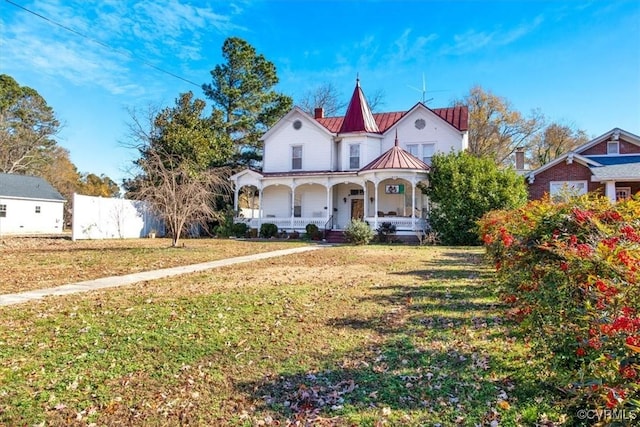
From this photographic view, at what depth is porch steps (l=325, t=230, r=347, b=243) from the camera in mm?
23439

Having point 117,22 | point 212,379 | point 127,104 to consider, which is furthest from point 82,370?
point 127,104

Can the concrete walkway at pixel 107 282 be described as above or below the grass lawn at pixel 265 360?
above

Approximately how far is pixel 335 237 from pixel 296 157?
7.01 m

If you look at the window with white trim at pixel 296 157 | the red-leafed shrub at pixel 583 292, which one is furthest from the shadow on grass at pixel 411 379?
the window with white trim at pixel 296 157

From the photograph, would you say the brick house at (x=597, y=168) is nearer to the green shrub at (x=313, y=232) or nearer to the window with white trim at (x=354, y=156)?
the window with white trim at (x=354, y=156)

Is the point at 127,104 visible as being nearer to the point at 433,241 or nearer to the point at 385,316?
the point at 433,241

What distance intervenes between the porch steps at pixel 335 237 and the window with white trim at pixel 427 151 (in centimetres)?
733

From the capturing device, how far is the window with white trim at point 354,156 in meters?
26.2

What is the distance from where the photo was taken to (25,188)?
1385 inches

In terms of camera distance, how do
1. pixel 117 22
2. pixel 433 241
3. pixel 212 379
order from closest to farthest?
pixel 212 379, pixel 117 22, pixel 433 241

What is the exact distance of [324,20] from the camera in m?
19.7

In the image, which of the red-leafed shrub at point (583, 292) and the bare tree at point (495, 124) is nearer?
the red-leafed shrub at point (583, 292)

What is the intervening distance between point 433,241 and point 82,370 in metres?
19.0

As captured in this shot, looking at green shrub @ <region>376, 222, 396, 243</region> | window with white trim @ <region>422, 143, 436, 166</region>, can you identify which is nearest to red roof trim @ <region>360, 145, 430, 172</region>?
window with white trim @ <region>422, 143, 436, 166</region>
